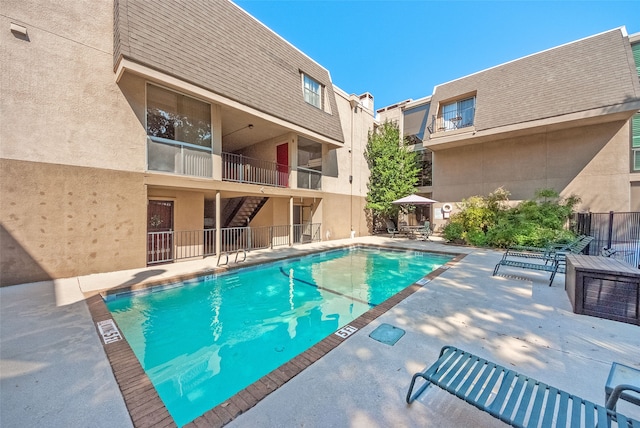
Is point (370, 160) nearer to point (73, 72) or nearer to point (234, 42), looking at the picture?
point (234, 42)

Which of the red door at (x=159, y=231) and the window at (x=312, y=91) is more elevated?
the window at (x=312, y=91)

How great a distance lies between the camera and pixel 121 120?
23.0 feet

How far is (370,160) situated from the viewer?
17312 mm

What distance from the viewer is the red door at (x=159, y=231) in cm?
840

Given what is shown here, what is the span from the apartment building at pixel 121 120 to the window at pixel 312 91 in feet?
5.34

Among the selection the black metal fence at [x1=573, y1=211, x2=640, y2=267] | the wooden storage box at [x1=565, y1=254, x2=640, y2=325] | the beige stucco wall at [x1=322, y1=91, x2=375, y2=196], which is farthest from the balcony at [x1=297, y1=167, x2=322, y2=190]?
the black metal fence at [x1=573, y1=211, x2=640, y2=267]

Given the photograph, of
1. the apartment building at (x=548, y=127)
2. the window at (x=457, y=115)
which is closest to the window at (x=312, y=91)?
the apartment building at (x=548, y=127)

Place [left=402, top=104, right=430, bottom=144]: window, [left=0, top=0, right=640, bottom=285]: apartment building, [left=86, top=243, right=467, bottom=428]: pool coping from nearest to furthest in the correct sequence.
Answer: [left=86, top=243, right=467, bottom=428]: pool coping → [left=0, top=0, right=640, bottom=285]: apartment building → [left=402, top=104, right=430, bottom=144]: window

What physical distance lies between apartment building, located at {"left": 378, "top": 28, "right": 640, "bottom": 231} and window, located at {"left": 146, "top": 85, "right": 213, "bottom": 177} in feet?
43.0

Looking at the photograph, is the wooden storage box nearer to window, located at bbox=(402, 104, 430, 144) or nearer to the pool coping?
the pool coping

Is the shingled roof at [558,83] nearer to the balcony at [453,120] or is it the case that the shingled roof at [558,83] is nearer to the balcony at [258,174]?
the balcony at [453,120]

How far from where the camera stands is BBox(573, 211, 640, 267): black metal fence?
369 inches

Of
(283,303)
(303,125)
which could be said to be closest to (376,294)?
(283,303)

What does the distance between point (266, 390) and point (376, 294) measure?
15.1 ft
